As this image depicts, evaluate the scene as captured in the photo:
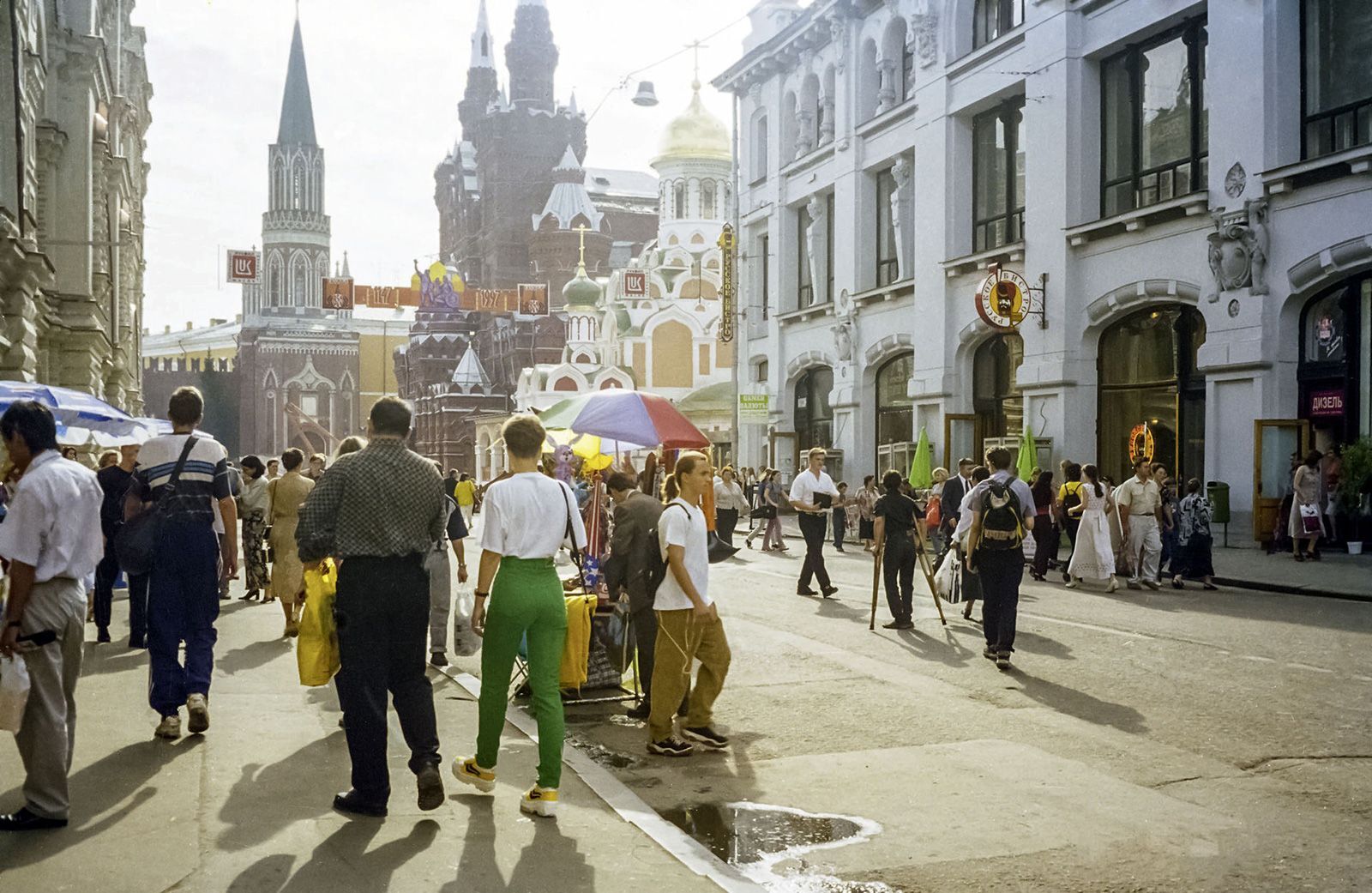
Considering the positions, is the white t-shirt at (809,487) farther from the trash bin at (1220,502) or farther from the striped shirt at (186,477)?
the striped shirt at (186,477)

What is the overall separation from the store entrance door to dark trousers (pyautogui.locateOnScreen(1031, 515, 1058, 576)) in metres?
4.14

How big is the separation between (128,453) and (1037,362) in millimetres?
18766

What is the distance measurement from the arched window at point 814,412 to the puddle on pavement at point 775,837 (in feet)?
99.1

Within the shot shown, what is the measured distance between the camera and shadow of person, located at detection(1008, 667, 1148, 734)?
8.16 metres

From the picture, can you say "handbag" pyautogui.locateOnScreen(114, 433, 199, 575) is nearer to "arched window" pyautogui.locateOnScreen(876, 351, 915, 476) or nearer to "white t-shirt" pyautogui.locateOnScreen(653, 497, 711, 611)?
"white t-shirt" pyautogui.locateOnScreen(653, 497, 711, 611)

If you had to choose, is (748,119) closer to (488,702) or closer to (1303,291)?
(1303,291)

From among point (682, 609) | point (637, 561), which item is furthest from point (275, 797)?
point (637, 561)

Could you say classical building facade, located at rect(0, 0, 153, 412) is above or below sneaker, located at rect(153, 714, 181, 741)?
above

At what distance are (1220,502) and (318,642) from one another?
18.3m

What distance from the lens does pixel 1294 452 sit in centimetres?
2066

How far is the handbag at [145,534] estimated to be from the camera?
709 centimetres

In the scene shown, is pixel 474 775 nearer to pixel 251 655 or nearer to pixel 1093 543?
pixel 251 655

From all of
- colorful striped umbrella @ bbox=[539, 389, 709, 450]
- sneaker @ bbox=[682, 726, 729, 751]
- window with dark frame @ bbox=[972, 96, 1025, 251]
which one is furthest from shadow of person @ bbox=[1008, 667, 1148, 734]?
window with dark frame @ bbox=[972, 96, 1025, 251]

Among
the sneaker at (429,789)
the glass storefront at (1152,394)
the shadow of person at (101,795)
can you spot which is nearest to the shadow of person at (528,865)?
the sneaker at (429,789)
